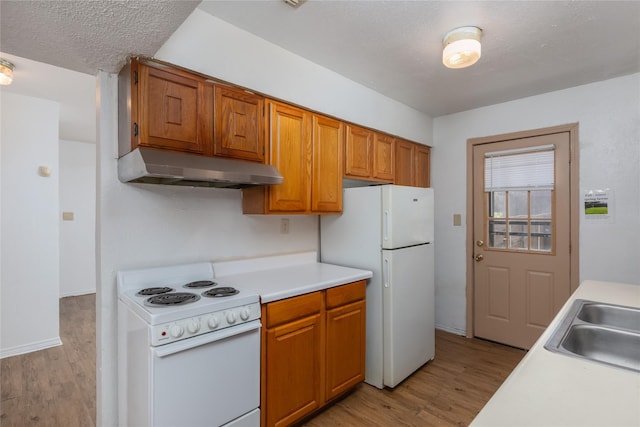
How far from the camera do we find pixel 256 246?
245 centimetres

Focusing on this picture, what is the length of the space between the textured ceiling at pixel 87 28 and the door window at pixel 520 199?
10.3 feet

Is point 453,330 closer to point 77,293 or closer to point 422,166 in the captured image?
point 422,166

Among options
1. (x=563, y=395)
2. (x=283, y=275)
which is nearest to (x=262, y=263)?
(x=283, y=275)

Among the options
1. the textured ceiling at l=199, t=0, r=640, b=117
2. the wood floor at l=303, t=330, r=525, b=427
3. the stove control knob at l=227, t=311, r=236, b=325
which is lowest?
the wood floor at l=303, t=330, r=525, b=427

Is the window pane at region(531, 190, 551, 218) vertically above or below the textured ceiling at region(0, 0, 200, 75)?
below

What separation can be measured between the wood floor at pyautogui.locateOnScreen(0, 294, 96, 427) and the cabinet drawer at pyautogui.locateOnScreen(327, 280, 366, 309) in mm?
1704

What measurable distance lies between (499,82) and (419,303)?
6.57ft

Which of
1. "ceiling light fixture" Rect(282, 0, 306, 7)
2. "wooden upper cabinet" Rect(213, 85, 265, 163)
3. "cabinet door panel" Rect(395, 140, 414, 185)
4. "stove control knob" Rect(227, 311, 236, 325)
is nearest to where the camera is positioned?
"stove control knob" Rect(227, 311, 236, 325)

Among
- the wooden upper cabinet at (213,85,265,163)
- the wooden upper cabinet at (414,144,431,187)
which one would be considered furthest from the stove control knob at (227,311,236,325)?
the wooden upper cabinet at (414,144,431,187)

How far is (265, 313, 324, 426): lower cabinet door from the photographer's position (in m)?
1.80

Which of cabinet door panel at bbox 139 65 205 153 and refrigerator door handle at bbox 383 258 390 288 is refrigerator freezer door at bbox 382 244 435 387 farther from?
cabinet door panel at bbox 139 65 205 153

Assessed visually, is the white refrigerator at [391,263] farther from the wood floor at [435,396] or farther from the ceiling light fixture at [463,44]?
the ceiling light fixture at [463,44]

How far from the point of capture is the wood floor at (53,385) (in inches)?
82.8

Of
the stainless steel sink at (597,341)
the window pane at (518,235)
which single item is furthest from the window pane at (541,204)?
the stainless steel sink at (597,341)
